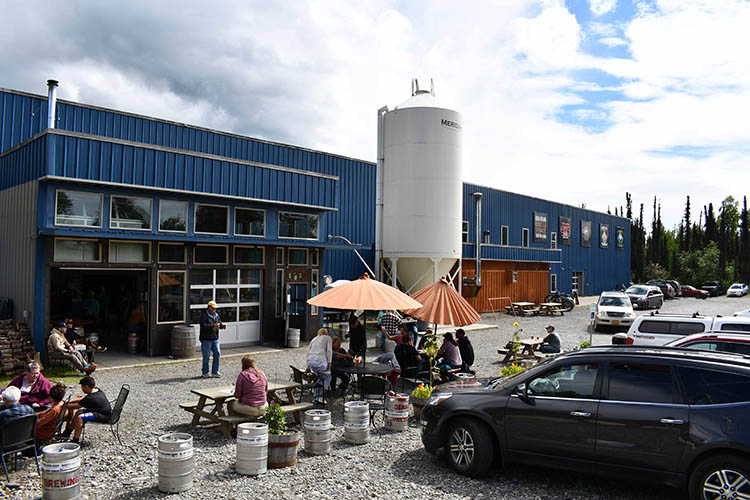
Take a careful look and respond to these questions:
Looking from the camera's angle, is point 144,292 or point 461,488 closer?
point 461,488

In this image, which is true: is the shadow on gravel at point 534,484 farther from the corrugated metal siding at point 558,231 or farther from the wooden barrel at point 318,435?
the corrugated metal siding at point 558,231

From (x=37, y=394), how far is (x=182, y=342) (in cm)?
686

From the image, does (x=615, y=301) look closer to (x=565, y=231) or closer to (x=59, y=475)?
(x=565, y=231)

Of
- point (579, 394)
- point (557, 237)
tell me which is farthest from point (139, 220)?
point (557, 237)

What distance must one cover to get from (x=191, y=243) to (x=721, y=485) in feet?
44.9

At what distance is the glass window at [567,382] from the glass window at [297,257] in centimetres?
1244

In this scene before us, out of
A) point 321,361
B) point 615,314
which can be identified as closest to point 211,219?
point 321,361

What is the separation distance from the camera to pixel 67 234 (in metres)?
12.5

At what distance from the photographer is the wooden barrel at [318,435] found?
748 centimetres

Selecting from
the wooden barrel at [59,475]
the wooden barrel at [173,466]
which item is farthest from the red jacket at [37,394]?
the wooden barrel at [173,466]

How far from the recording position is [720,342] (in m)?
10.5

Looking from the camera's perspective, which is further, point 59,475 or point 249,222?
point 249,222

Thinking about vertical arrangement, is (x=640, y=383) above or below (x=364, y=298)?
below

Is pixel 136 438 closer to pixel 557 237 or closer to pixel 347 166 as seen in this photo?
pixel 347 166
